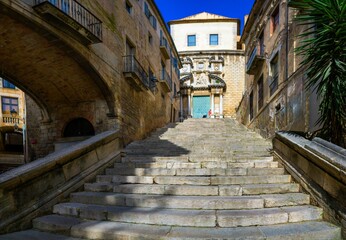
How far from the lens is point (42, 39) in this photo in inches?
226

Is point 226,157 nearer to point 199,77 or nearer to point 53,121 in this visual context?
point 53,121

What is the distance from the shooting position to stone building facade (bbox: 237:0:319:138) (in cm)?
650

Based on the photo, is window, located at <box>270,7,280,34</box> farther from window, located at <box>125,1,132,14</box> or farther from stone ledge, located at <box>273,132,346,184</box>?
stone ledge, located at <box>273,132,346,184</box>

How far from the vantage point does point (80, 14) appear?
6.59 m

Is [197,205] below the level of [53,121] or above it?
below

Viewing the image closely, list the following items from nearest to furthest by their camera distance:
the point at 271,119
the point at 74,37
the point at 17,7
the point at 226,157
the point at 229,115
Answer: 1. the point at 17,7
2. the point at 226,157
3. the point at 74,37
4. the point at 271,119
5. the point at 229,115

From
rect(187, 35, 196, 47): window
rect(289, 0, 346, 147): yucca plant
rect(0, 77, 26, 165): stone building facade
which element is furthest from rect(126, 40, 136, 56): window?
rect(187, 35, 196, 47): window

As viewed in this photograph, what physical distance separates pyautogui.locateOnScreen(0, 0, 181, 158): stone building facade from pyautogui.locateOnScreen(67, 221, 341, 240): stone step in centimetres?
459

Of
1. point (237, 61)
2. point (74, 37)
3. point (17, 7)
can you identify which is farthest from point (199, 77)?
point (17, 7)

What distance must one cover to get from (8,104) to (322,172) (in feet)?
83.3

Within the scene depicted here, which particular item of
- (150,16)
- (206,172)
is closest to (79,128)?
(206,172)

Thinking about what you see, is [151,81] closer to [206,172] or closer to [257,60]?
[257,60]

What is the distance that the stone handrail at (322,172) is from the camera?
2875 mm

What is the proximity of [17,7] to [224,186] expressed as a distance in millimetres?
5408
